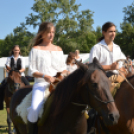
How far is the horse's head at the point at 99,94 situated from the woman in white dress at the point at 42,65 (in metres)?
0.71

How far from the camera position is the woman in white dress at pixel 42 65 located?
3465 millimetres

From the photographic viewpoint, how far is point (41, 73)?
3.58m

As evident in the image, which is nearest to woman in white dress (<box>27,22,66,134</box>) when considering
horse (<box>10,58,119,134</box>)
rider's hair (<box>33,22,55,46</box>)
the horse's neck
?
rider's hair (<box>33,22,55,46</box>)

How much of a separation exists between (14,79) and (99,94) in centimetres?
476

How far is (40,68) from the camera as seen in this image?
3678mm

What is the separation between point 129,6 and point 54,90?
5144cm

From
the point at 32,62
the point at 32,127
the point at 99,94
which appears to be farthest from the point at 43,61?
the point at 99,94

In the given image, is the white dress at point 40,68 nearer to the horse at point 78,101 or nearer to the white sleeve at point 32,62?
the white sleeve at point 32,62

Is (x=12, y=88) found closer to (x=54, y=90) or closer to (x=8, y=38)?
(x=54, y=90)

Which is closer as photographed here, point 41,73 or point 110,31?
point 41,73

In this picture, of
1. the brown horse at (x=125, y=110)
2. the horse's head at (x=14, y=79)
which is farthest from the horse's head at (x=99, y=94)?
the horse's head at (x=14, y=79)

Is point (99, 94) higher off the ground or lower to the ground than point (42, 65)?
lower

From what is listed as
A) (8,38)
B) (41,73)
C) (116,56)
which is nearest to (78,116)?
(41,73)

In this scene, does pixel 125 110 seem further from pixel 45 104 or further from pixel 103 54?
pixel 45 104
